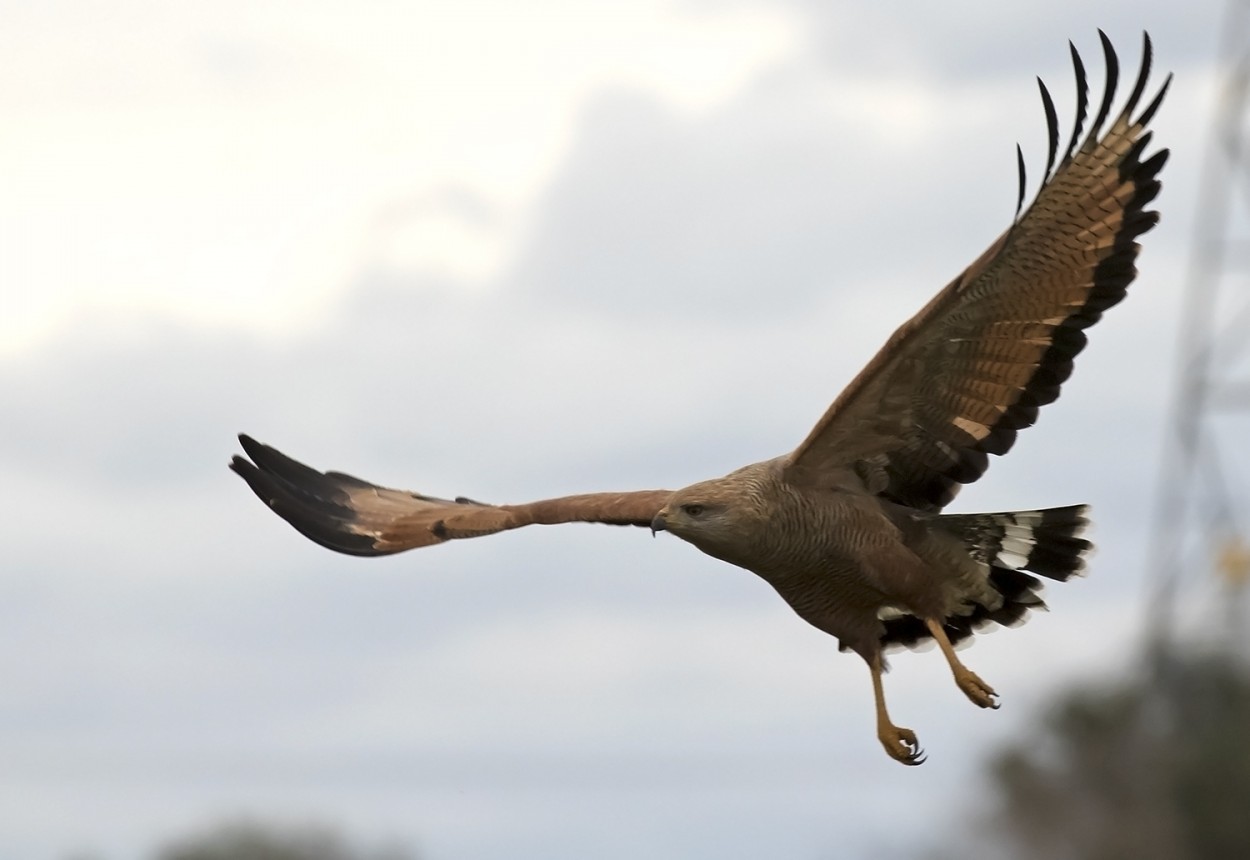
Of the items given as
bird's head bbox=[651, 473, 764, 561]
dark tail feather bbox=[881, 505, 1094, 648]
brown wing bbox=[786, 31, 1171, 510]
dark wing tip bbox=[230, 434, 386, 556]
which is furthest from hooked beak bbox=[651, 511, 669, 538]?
dark wing tip bbox=[230, 434, 386, 556]

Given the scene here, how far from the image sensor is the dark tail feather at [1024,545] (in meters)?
13.1

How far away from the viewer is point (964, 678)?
12609 mm

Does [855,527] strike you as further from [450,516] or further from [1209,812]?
[1209,812]

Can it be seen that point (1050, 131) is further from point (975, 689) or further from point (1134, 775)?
point (1134, 775)

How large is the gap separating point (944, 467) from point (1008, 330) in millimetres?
924

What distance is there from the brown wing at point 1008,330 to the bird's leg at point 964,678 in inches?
29.7

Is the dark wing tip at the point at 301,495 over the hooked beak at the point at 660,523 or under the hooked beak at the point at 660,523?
over

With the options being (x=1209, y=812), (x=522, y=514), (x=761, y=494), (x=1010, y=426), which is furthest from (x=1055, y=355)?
(x=1209, y=812)

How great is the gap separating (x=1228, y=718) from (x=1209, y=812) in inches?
74.2

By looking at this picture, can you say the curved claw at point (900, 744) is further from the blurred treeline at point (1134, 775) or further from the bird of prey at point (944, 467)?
the blurred treeline at point (1134, 775)

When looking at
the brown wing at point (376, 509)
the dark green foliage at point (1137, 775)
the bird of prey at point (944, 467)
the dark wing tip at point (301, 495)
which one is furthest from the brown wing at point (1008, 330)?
the dark green foliage at point (1137, 775)

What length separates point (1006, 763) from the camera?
4675 centimetres

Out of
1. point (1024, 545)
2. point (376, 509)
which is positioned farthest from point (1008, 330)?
point (376, 509)

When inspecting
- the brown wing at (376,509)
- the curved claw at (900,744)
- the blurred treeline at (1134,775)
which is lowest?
the curved claw at (900,744)
